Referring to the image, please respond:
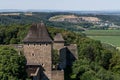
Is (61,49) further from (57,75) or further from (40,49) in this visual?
(40,49)

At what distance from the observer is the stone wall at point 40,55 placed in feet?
179

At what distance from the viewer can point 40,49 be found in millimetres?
54656

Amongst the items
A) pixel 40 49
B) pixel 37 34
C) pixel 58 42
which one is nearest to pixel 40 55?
pixel 40 49

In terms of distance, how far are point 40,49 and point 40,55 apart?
797 mm

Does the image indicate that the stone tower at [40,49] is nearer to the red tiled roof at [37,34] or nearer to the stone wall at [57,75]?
the red tiled roof at [37,34]

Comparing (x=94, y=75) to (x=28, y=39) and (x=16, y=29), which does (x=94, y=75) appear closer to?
(x=28, y=39)

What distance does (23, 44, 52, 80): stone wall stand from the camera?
54656mm

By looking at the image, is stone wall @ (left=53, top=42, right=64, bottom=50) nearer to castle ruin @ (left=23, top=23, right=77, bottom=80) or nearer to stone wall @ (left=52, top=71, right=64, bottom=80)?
castle ruin @ (left=23, top=23, right=77, bottom=80)

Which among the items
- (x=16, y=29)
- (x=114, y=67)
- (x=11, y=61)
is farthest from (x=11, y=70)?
(x=16, y=29)

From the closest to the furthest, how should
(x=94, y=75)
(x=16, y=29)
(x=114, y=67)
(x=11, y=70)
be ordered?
(x=11, y=70) < (x=94, y=75) < (x=114, y=67) < (x=16, y=29)

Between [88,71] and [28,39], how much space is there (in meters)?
10.0

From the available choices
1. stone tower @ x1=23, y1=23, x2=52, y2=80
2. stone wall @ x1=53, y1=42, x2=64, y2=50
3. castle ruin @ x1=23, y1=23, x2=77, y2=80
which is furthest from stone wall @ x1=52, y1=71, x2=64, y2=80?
stone wall @ x1=53, y1=42, x2=64, y2=50

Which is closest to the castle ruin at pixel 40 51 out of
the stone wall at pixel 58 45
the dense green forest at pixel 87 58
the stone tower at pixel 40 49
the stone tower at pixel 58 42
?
the stone tower at pixel 40 49

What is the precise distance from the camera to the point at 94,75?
59.3 metres
